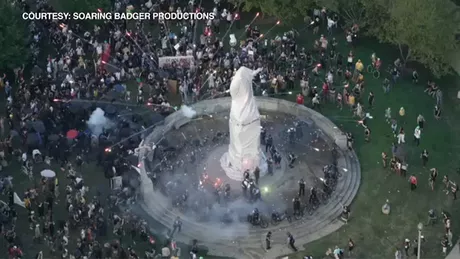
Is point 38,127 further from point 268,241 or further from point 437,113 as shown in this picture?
point 437,113

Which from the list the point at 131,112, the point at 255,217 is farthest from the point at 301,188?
the point at 131,112

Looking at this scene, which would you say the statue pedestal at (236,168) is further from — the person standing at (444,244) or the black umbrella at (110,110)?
the person standing at (444,244)

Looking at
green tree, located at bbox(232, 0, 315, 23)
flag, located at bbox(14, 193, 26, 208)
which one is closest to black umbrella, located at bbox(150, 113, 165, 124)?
flag, located at bbox(14, 193, 26, 208)

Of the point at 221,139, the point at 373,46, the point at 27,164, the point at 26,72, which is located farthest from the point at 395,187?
the point at 26,72

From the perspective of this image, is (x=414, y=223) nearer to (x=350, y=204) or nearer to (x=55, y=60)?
(x=350, y=204)

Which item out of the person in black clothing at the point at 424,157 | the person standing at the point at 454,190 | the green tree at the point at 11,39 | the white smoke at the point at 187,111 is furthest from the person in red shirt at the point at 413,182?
the green tree at the point at 11,39

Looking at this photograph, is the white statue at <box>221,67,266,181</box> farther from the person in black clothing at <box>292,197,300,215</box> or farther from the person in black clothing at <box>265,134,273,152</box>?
the person in black clothing at <box>292,197,300,215</box>
